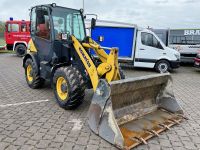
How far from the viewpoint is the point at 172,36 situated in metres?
14.7

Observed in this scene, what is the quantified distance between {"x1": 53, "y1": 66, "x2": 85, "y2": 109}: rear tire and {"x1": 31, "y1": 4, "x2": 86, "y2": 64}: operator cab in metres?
0.78

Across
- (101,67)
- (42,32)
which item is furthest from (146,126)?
(42,32)

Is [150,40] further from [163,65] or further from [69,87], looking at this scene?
[69,87]

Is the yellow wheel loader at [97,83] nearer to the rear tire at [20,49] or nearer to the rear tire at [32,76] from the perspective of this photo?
the rear tire at [32,76]

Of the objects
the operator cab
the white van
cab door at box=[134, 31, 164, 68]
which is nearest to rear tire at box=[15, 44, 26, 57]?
the white van

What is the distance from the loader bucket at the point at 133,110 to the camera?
171 inches

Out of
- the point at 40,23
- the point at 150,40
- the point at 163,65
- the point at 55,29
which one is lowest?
the point at 163,65

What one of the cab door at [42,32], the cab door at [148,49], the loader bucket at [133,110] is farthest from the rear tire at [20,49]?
the loader bucket at [133,110]

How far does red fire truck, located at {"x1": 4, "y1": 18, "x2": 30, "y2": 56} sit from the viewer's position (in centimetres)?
1633

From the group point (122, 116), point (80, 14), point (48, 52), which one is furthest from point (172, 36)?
point (122, 116)

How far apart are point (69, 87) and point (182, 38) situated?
10.9 m

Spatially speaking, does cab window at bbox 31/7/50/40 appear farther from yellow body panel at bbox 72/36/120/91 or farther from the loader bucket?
the loader bucket

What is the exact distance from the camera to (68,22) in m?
6.79

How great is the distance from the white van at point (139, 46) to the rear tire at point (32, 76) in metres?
5.03
